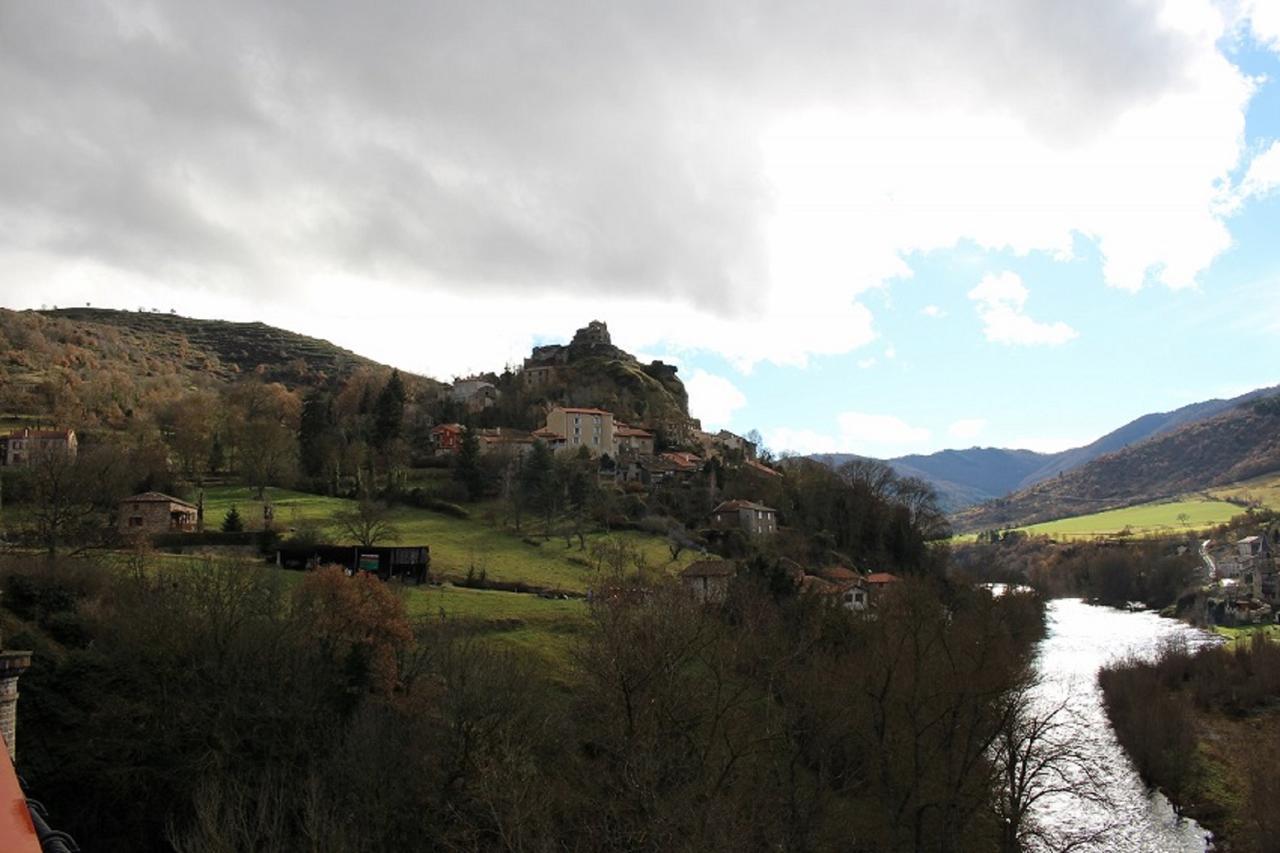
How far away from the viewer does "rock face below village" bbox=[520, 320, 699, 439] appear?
4651 inches

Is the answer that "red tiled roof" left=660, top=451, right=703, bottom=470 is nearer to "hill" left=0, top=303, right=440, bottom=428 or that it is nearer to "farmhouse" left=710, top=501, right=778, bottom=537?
"farmhouse" left=710, top=501, right=778, bottom=537

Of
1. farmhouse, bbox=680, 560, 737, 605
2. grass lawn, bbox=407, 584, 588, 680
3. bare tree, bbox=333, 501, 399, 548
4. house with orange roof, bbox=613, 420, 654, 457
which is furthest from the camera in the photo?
house with orange roof, bbox=613, 420, 654, 457

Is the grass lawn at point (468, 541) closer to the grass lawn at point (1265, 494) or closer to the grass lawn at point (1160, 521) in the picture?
the grass lawn at point (1160, 521)

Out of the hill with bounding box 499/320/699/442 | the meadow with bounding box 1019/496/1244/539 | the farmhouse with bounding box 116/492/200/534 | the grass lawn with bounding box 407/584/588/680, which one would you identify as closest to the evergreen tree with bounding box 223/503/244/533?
the farmhouse with bounding box 116/492/200/534

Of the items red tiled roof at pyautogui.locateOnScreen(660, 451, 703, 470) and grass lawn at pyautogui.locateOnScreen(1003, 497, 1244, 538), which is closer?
red tiled roof at pyautogui.locateOnScreen(660, 451, 703, 470)

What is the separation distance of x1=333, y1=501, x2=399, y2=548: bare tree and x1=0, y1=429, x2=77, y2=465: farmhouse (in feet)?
71.3

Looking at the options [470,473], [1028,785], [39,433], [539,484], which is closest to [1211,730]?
[1028,785]

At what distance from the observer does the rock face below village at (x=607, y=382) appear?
4651 inches

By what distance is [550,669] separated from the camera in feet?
118

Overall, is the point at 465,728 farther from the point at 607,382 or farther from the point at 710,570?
the point at 607,382

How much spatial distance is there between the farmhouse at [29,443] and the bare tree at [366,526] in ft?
71.3

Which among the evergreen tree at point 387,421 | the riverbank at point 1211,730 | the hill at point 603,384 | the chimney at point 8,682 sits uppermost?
the hill at point 603,384

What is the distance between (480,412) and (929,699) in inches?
3357

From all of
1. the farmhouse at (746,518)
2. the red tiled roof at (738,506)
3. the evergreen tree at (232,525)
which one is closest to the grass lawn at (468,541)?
the evergreen tree at (232,525)
